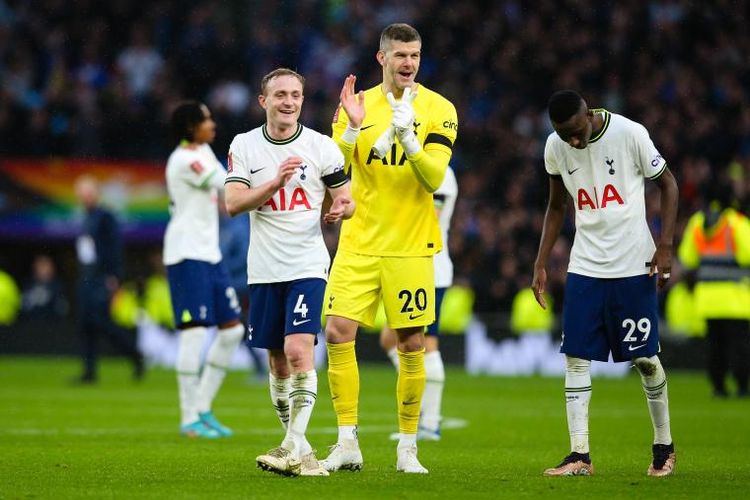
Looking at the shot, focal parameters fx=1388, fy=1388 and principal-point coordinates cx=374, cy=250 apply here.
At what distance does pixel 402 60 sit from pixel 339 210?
1.03m

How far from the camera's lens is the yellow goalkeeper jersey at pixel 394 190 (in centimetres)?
817

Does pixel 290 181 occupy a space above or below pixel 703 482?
above

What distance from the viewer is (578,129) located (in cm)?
788

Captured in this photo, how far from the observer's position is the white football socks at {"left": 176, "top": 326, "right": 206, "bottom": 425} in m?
11.2

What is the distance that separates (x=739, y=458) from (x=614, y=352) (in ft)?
5.48

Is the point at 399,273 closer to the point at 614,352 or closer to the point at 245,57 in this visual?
the point at 614,352

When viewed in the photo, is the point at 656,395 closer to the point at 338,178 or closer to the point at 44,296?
the point at 338,178

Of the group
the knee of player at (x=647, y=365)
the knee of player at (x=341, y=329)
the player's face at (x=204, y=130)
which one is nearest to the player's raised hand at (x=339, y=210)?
the knee of player at (x=341, y=329)

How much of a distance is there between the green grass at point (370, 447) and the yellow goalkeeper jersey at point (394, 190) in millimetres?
1356

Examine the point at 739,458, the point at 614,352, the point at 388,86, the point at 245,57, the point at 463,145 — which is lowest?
the point at 739,458

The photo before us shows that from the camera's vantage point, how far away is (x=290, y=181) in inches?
318

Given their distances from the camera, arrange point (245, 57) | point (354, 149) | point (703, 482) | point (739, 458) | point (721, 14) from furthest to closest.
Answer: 1. point (245, 57)
2. point (721, 14)
3. point (739, 458)
4. point (354, 149)
5. point (703, 482)

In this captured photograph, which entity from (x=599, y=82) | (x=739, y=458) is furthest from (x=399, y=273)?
(x=599, y=82)

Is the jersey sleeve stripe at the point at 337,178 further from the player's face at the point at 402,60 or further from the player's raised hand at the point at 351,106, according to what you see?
the player's face at the point at 402,60
